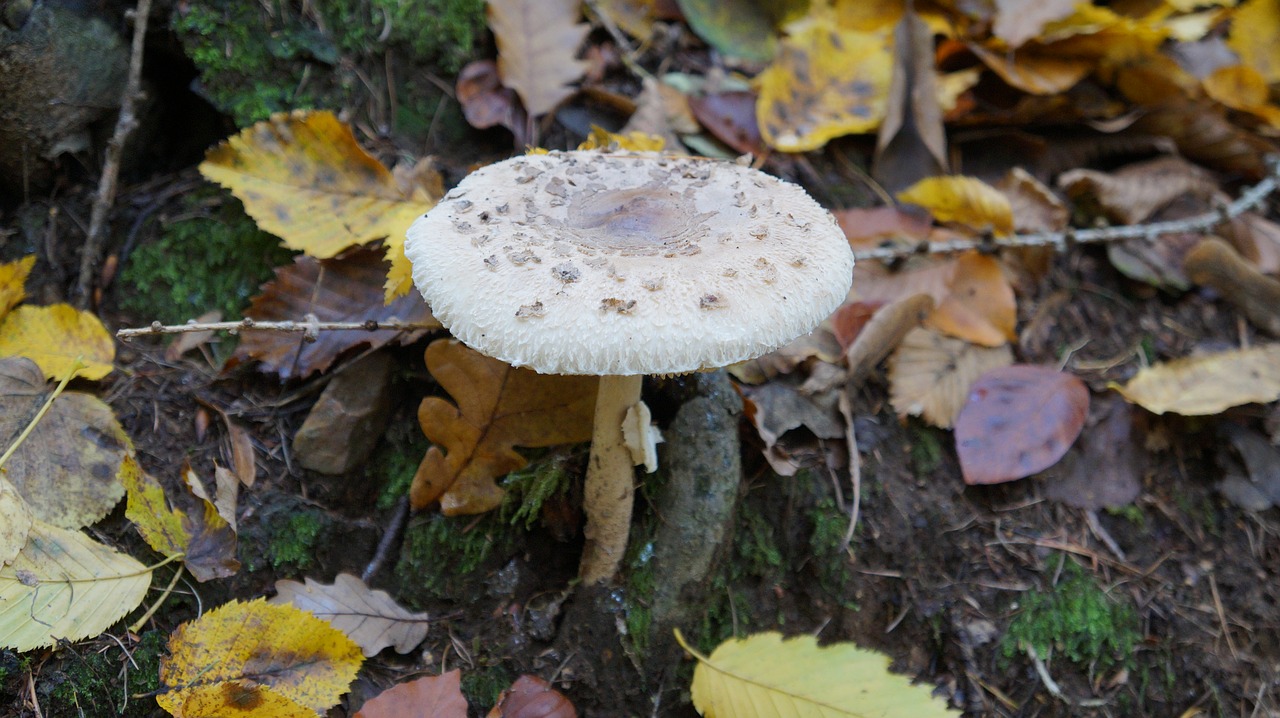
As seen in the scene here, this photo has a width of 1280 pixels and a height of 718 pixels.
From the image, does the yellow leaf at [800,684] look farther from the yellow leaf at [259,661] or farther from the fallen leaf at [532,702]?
the yellow leaf at [259,661]

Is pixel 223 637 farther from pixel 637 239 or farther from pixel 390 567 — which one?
pixel 637 239

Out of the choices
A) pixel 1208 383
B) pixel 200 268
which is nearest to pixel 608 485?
pixel 200 268

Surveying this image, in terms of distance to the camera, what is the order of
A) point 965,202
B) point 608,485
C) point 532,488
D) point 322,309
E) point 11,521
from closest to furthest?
1. point 11,521
2. point 608,485
3. point 532,488
4. point 322,309
5. point 965,202

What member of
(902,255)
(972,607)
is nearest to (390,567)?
(972,607)

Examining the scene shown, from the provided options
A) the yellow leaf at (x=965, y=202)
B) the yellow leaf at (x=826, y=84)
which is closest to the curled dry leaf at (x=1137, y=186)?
the yellow leaf at (x=965, y=202)

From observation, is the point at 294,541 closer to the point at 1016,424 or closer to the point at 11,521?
the point at 11,521
